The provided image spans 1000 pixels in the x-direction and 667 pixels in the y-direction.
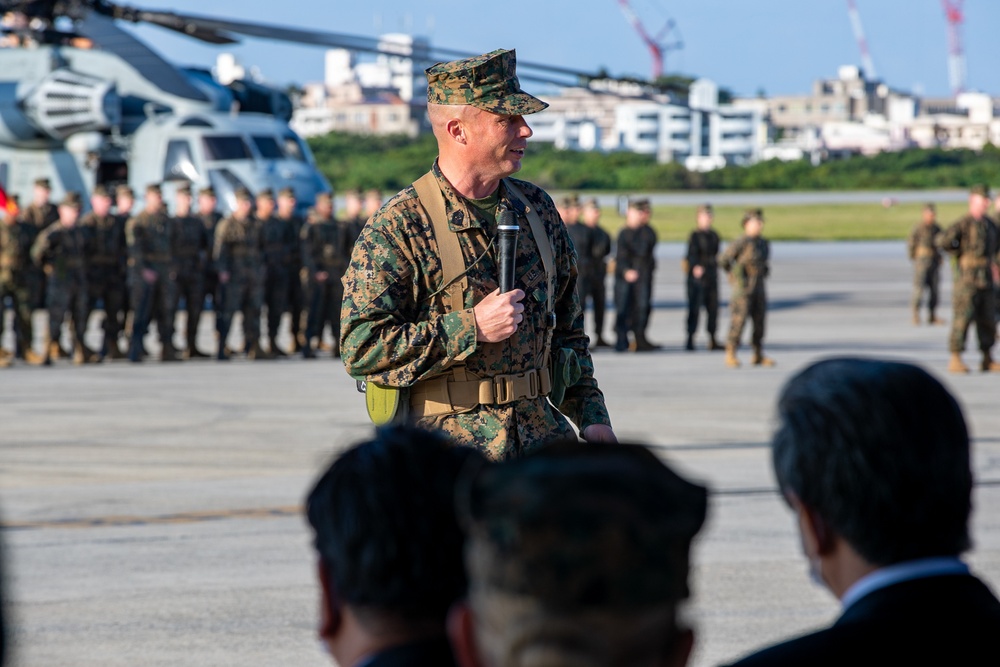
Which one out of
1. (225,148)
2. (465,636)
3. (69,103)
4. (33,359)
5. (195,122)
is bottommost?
(33,359)

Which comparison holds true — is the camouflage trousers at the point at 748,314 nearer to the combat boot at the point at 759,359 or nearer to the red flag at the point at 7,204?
the combat boot at the point at 759,359

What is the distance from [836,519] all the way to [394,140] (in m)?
83.6

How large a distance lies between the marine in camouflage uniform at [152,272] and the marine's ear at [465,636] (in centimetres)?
1591

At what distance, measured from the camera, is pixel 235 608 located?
6320 millimetres

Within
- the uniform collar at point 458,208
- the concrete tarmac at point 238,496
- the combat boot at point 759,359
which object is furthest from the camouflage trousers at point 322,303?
the uniform collar at point 458,208

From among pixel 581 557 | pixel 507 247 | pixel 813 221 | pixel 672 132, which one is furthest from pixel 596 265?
pixel 672 132

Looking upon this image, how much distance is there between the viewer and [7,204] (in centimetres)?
2003

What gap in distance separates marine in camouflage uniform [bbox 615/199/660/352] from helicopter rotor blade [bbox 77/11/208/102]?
7.32 m

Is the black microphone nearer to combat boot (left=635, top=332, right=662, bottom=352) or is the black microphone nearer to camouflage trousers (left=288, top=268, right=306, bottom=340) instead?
combat boot (left=635, top=332, right=662, bottom=352)

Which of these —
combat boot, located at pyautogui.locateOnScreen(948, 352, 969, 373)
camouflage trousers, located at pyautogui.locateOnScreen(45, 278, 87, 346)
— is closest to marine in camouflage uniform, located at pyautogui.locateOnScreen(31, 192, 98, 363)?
camouflage trousers, located at pyautogui.locateOnScreen(45, 278, 87, 346)

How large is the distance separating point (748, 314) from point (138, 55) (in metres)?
10.7

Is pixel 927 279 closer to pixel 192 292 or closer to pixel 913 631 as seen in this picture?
pixel 192 292

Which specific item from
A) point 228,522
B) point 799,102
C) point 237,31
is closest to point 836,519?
point 228,522

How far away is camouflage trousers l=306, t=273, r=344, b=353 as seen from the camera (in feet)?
58.2
